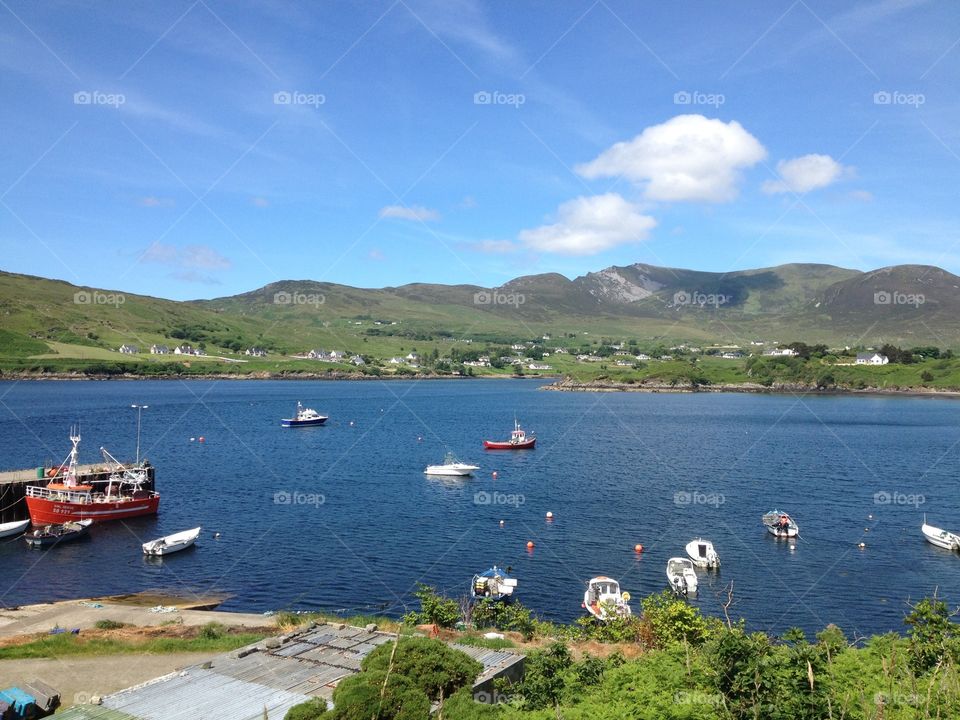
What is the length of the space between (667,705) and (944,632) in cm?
943

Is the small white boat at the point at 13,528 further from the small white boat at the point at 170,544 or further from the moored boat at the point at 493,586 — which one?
the moored boat at the point at 493,586

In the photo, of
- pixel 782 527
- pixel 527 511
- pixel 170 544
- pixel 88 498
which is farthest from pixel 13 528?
pixel 782 527

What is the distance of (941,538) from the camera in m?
46.8

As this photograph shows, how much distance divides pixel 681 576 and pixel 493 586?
33.7 feet

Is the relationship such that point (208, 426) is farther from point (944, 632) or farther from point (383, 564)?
point (944, 632)

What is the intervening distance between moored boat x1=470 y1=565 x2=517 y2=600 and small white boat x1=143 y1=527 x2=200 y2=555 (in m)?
20.3

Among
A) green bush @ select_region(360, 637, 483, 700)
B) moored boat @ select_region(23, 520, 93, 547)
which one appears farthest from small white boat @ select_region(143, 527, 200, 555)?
green bush @ select_region(360, 637, 483, 700)

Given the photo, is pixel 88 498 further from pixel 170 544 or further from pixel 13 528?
pixel 170 544

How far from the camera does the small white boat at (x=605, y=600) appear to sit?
31.2 metres

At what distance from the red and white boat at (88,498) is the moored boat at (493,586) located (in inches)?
1187

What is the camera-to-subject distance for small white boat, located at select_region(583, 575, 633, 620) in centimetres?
3117

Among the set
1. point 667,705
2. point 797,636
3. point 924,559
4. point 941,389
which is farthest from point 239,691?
point 941,389

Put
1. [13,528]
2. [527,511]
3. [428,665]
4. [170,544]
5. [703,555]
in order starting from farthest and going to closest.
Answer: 1. [527,511]
2. [13,528]
3. [170,544]
4. [703,555]
5. [428,665]

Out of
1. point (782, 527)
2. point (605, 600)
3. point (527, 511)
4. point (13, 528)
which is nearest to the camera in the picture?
point (605, 600)
